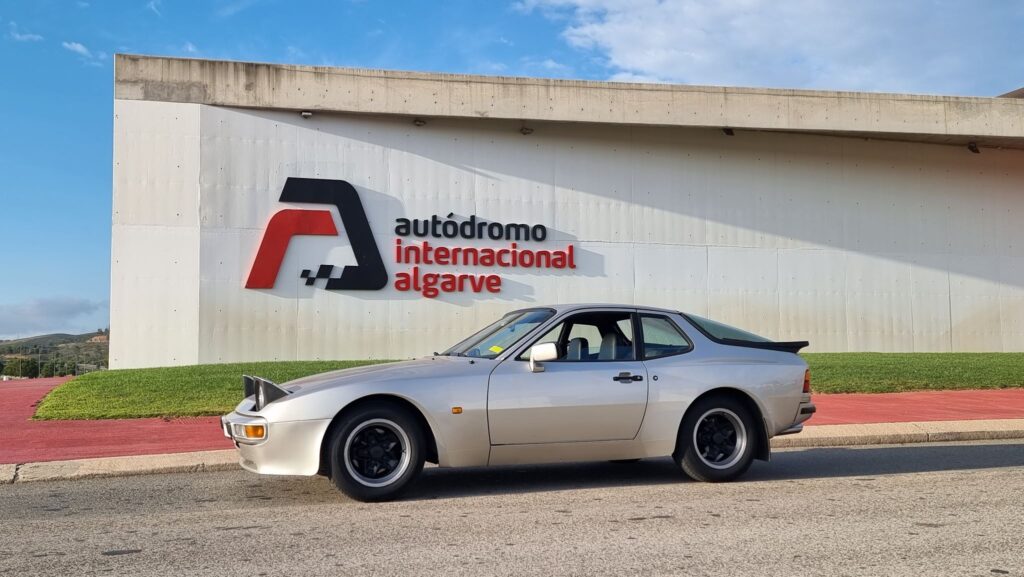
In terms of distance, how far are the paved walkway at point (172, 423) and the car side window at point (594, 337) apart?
4.30 meters

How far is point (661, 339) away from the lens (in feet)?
24.7

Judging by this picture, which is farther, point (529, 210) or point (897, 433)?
point (529, 210)

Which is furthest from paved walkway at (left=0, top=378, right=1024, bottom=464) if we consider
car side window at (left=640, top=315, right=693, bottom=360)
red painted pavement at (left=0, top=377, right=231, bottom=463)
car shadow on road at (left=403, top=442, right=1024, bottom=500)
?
car side window at (left=640, top=315, right=693, bottom=360)

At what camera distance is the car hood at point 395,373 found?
21.4 ft

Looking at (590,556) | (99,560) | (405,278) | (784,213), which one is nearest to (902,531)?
(590,556)

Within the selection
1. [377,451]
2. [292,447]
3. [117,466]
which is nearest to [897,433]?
[377,451]

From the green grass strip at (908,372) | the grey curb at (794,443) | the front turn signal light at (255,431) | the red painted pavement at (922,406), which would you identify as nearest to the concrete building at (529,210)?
the green grass strip at (908,372)

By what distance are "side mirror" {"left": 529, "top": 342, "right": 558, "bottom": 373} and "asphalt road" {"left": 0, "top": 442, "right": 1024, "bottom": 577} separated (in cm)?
99

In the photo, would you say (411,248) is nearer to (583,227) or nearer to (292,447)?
(583,227)

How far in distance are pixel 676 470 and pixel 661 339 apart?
1403 mm

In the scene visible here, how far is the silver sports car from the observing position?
6.39 m

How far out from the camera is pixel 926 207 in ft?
72.9

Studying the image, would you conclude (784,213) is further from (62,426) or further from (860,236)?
(62,426)

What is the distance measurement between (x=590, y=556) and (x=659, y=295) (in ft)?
52.0
